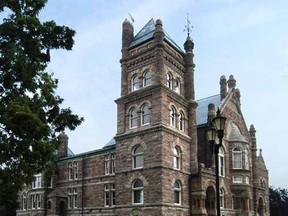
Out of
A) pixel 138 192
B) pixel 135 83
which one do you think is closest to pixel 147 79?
pixel 135 83

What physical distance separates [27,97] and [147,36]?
841 inches

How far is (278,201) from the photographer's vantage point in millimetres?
69688

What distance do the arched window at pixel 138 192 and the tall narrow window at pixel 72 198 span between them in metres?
11.7

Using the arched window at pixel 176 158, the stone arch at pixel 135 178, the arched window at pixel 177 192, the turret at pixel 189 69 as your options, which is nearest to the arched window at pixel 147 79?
the turret at pixel 189 69

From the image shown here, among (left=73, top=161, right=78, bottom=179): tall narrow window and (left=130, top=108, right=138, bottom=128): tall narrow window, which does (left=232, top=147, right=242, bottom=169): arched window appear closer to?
(left=130, top=108, right=138, bottom=128): tall narrow window

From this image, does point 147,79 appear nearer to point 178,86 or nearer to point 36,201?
point 178,86

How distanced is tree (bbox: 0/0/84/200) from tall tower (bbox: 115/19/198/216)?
593 inches

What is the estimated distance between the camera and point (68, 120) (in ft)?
61.2

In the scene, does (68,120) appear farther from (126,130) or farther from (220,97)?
(220,97)

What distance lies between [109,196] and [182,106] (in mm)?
11393

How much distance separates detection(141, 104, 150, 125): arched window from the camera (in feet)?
114

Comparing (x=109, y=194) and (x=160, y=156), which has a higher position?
(x=160, y=156)

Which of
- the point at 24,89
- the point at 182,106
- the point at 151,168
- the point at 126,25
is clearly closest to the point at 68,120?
the point at 24,89

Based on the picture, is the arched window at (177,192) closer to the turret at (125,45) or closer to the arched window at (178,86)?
the arched window at (178,86)
